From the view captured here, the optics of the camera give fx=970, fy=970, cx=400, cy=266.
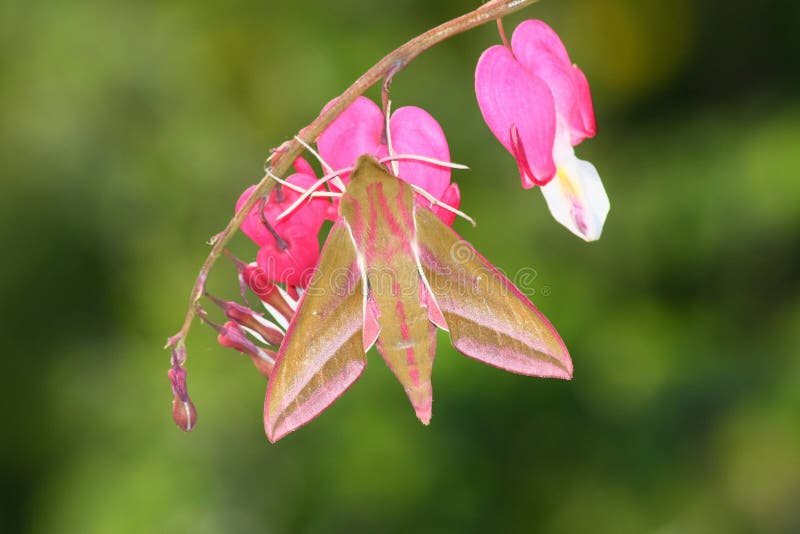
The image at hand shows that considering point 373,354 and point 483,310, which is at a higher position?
point 483,310

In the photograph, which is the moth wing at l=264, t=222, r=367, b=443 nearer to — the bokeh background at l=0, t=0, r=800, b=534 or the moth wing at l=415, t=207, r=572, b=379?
the moth wing at l=415, t=207, r=572, b=379

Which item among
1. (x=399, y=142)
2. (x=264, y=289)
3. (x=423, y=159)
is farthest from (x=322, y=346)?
(x=399, y=142)

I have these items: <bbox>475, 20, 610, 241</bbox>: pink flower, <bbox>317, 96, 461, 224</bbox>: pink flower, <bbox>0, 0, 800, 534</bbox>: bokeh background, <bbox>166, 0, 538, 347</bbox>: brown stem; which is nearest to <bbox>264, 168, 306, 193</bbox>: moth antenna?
<bbox>166, 0, 538, 347</bbox>: brown stem

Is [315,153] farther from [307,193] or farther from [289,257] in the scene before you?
[289,257]

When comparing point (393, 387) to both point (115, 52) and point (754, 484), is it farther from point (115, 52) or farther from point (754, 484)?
point (115, 52)

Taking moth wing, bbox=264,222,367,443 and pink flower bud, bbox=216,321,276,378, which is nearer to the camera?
moth wing, bbox=264,222,367,443

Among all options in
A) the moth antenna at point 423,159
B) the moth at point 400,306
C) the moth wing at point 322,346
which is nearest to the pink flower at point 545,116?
the moth antenna at point 423,159

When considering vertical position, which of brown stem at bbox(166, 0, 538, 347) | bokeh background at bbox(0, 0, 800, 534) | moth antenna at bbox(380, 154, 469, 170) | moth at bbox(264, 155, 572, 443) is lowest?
bokeh background at bbox(0, 0, 800, 534)
